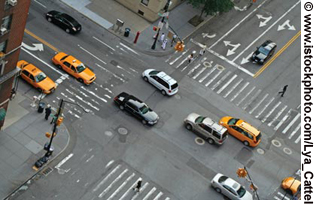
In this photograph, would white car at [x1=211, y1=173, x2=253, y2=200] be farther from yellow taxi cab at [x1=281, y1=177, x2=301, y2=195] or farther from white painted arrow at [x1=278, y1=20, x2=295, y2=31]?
white painted arrow at [x1=278, y1=20, x2=295, y2=31]

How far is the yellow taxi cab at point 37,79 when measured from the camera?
67.4 m

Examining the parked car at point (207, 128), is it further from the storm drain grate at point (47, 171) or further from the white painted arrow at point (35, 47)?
the white painted arrow at point (35, 47)

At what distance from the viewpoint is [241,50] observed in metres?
82.3

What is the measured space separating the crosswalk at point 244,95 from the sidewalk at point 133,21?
3.74 metres

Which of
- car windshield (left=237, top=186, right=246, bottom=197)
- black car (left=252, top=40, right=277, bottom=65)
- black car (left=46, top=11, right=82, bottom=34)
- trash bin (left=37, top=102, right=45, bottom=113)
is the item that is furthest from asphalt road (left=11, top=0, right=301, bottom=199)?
car windshield (left=237, top=186, right=246, bottom=197)

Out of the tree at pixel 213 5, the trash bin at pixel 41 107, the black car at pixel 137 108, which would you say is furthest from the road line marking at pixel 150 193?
the tree at pixel 213 5

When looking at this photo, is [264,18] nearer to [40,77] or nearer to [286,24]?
[286,24]

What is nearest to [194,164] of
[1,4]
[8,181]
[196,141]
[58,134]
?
[196,141]

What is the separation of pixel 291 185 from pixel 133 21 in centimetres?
2998

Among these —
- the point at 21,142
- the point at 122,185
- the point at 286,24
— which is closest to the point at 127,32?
the point at 21,142

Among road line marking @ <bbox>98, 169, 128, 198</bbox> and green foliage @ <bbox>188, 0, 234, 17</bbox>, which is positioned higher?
green foliage @ <bbox>188, 0, 234, 17</bbox>

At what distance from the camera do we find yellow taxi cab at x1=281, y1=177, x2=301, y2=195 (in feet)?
212

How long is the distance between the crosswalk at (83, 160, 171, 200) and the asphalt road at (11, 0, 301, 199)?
10 cm
